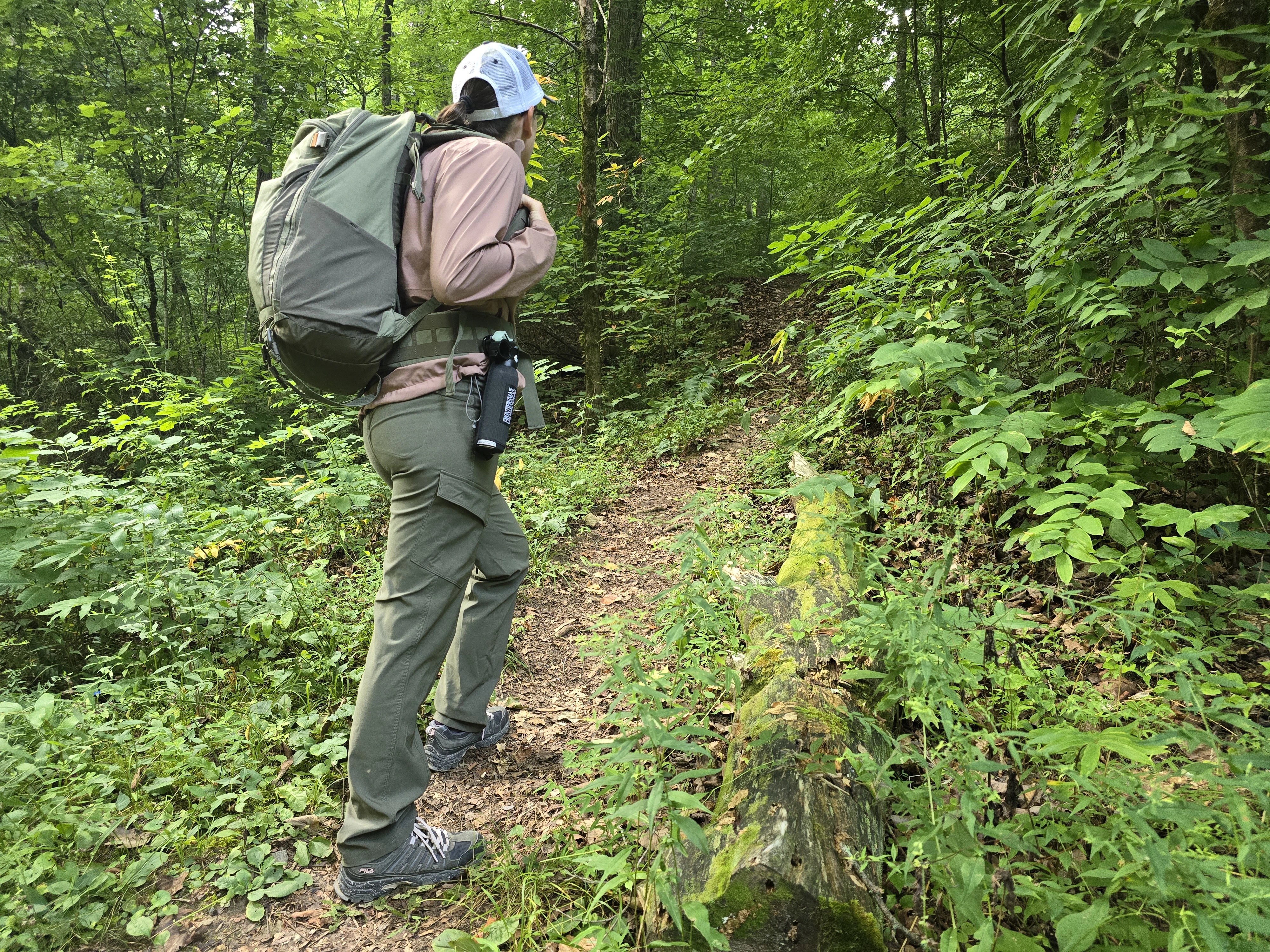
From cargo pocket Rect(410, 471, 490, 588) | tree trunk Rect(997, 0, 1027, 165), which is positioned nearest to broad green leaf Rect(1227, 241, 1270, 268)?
cargo pocket Rect(410, 471, 490, 588)

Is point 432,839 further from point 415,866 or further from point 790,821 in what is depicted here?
point 790,821

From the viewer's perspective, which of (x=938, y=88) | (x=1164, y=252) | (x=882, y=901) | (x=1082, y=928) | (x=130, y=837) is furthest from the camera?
(x=938, y=88)

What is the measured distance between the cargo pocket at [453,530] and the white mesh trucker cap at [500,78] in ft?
4.81

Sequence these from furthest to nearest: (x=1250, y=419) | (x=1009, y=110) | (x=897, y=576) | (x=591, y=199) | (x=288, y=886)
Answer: (x=591, y=199) → (x=1009, y=110) → (x=897, y=576) → (x=288, y=886) → (x=1250, y=419)

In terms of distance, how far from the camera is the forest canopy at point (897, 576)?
1693 millimetres

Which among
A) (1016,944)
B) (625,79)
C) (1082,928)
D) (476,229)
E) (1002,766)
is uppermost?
(625,79)

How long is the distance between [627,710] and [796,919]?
155 centimetres

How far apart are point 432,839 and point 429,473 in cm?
140

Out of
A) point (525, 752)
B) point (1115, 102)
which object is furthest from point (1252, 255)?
point (525, 752)

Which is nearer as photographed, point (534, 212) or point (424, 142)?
point (424, 142)

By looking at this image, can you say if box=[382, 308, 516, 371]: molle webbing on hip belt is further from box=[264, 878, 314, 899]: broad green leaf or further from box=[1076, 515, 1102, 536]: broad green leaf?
box=[1076, 515, 1102, 536]: broad green leaf

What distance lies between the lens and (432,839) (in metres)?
2.33

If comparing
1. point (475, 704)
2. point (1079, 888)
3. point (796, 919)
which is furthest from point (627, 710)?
point (1079, 888)

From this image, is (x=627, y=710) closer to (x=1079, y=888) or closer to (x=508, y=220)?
(x=1079, y=888)
